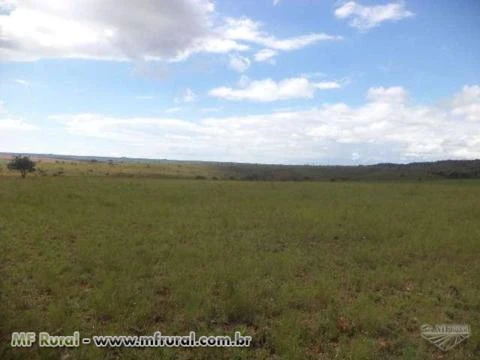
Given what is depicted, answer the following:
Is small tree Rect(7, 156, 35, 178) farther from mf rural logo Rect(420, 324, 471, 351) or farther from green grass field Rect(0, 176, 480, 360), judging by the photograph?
mf rural logo Rect(420, 324, 471, 351)

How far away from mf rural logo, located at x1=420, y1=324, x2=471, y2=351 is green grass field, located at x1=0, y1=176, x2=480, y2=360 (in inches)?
7.3

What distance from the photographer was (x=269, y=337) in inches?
327

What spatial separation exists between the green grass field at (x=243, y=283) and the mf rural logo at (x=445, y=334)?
0.61 feet

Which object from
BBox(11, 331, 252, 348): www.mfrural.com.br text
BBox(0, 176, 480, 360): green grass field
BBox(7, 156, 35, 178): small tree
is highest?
BBox(7, 156, 35, 178): small tree

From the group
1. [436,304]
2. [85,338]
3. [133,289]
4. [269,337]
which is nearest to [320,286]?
[436,304]

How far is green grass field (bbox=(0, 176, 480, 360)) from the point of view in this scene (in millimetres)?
8273

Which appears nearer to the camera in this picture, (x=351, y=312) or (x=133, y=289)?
(x=351, y=312)

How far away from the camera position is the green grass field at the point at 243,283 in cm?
827

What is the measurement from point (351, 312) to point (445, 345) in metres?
2.02

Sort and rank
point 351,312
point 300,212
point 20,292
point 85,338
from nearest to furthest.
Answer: point 85,338 → point 351,312 → point 20,292 → point 300,212

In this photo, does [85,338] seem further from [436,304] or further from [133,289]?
[436,304]

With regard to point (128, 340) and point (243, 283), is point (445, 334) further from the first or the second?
point (128, 340)

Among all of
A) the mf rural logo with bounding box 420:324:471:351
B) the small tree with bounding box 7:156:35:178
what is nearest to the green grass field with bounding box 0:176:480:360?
the mf rural logo with bounding box 420:324:471:351

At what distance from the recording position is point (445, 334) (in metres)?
8.70
